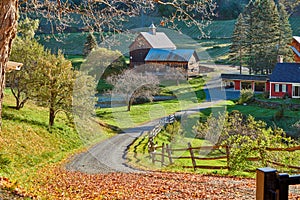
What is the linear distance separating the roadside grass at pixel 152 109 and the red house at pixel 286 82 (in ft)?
15.8

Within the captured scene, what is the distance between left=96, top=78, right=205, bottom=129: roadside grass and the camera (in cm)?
2309

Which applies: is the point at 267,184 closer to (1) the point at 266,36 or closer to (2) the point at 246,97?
(2) the point at 246,97

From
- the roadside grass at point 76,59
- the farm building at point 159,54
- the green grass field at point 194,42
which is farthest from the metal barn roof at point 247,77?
the roadside grass at point 76,59

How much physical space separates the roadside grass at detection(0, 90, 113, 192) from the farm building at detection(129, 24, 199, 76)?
13442mm

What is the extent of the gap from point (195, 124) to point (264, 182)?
59.4ft

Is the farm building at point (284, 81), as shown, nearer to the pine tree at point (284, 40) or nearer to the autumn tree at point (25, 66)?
the pine tree at point (284, 40)

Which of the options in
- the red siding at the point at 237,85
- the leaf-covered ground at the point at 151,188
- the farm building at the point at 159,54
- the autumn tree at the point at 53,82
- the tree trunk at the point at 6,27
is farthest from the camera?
the farm building at the point at 159,54

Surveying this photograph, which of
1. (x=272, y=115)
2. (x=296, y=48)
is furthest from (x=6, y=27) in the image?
(x=296, y=48)

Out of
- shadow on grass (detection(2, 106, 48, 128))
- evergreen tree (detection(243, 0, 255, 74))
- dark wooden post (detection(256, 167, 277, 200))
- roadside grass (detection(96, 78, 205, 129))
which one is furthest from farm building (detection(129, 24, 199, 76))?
dark wooden post (detection(256, 167, 277, 200))

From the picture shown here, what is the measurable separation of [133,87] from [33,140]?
1051 cm

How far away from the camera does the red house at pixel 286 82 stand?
28.9 m

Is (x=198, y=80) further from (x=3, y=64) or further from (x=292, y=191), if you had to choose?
(x=3, y=64)

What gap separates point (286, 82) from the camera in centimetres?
2902

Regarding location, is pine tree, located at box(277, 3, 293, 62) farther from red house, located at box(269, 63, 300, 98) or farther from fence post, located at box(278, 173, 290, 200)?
fence post, located at box(278, 173, 290, 200)
